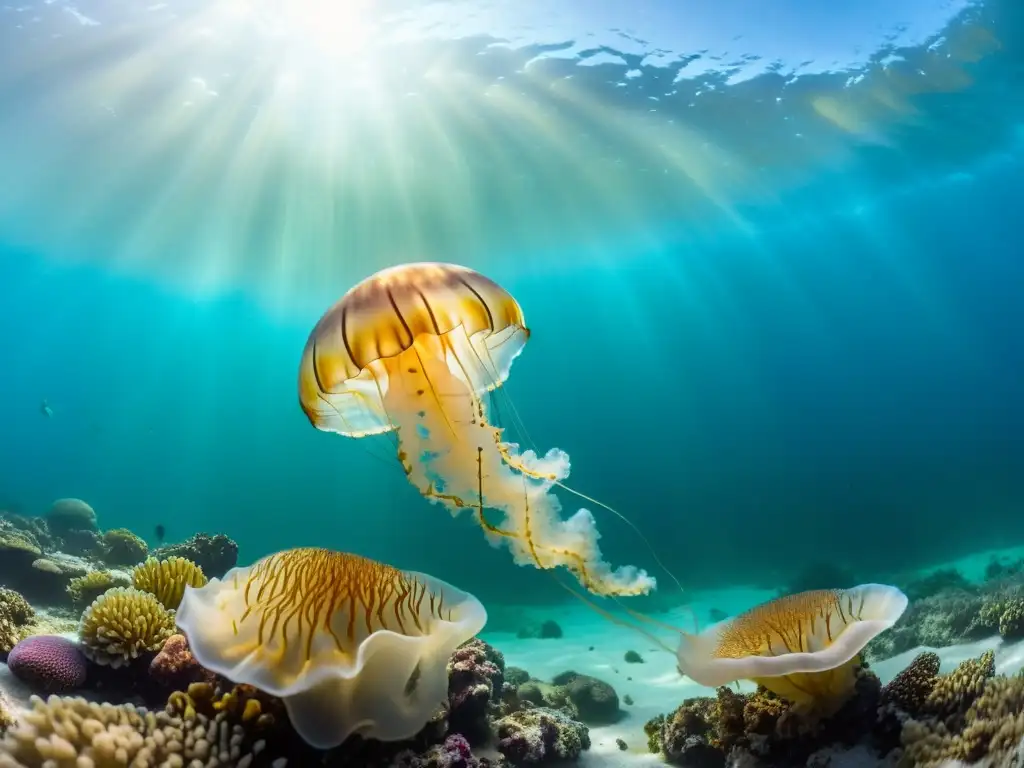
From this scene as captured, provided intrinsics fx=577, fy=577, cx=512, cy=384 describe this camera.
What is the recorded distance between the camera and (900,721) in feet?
11.2

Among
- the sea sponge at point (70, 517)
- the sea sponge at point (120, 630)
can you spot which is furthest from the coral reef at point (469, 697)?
the sea sponge at point (70, 517)

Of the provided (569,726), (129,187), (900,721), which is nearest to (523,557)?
(569,726)

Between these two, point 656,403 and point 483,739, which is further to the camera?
point 656,403

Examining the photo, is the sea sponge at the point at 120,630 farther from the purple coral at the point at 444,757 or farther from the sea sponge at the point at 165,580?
the purple coral at the point at 444,757

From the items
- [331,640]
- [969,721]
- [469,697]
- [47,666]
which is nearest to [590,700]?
[469,697]

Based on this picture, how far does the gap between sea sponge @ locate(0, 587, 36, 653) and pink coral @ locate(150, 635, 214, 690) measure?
5.11 ft

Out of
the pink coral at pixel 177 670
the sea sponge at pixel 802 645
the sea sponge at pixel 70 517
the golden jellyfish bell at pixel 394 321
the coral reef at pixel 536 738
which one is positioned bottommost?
the coral reef at pixel 536 738

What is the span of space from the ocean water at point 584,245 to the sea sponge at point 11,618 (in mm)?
6176

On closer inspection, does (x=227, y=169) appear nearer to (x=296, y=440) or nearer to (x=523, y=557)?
(x=523, y=557)

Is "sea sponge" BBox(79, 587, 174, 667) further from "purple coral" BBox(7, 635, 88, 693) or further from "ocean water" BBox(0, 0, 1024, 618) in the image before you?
"ocean water" BBox(0, 0, 1024, 618)

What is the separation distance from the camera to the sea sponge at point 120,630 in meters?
4.04

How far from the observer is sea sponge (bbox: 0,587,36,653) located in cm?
448

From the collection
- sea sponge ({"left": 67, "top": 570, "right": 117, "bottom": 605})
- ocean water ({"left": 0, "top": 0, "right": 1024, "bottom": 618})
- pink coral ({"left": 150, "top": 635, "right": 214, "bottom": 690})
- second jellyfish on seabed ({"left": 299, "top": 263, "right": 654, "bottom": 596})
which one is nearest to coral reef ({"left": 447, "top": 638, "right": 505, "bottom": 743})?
second jellyfish on seabed ({"left": 299, "top": 263, "right": 654, "bottom": 596})

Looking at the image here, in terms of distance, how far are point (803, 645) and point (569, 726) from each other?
2.34 metres
